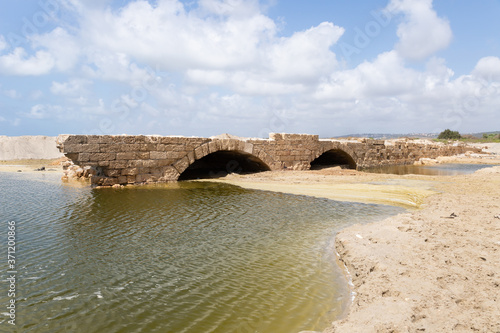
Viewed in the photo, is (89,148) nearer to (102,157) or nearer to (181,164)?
(102,157)

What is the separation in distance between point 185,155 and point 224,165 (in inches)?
188

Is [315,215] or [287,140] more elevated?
[287,140]

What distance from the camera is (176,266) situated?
4.63m

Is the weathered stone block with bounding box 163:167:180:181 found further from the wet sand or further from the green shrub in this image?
the green shrub

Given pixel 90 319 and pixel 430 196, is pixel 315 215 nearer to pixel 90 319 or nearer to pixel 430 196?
pixel 430 196

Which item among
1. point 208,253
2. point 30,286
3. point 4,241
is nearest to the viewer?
point 30,286

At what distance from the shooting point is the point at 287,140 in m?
15.9

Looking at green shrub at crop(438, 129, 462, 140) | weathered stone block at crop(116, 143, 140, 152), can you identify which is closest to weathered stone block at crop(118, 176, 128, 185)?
weathered stone block at crop(116, 143, 140, 152)

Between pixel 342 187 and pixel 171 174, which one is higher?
pixel 171 174

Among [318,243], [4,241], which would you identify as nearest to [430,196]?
[318,243]

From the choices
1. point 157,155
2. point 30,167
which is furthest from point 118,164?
point 30,167

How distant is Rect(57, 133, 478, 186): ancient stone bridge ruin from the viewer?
1106cm

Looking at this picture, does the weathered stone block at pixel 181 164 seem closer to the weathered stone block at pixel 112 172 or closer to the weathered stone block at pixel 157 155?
the weathered stone block at pixel 157 155

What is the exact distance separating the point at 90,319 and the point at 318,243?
12.0 ft
